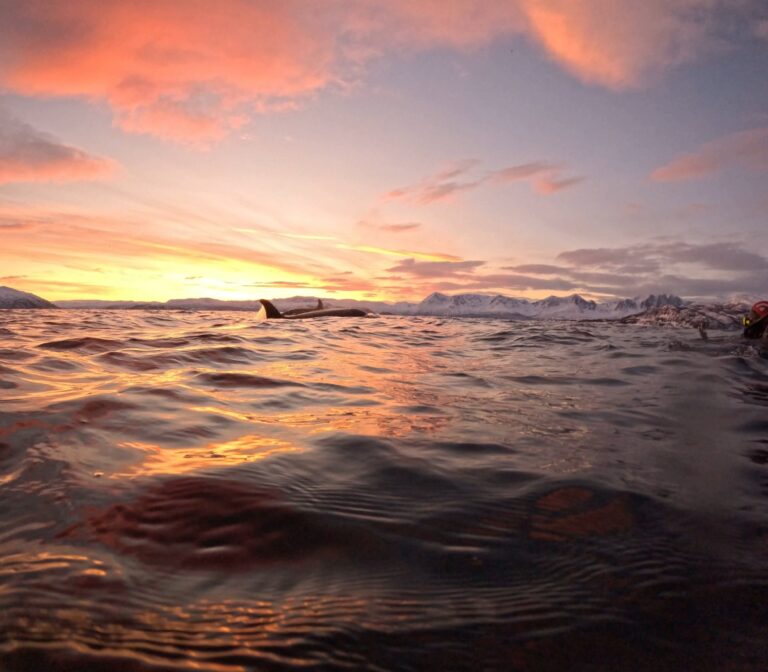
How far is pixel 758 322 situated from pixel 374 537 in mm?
14855

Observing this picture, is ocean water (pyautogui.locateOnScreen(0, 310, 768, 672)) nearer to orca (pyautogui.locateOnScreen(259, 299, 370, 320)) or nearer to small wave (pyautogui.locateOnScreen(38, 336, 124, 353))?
small wave (pyautogui.locateOnScreen(38, 336, 124, 353))

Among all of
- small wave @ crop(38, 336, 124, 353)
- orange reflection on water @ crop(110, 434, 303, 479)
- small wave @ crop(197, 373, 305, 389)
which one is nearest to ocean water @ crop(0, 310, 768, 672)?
orange reflection on water @ crop(110, 434, 303, 479)

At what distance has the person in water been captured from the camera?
470 inches

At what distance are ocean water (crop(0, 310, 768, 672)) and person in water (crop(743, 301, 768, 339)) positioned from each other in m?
10.0

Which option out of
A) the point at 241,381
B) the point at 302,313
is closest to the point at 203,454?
the point at 241,381

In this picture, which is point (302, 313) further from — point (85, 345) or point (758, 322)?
point (758, 322)

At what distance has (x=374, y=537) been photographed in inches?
77.0

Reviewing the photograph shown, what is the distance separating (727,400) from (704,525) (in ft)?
13.7

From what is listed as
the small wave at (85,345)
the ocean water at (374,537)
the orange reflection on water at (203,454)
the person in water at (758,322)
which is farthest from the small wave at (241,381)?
the person in water at (758,322)

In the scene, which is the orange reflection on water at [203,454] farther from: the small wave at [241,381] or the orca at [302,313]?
the orca at [302,313]

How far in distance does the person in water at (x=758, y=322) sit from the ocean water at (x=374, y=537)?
1004 centimetres

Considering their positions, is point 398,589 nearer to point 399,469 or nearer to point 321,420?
point 399,469

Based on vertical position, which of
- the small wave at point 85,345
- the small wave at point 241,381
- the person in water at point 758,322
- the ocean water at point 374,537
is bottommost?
the ocean water at point 374,537

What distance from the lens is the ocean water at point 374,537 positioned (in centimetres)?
130
